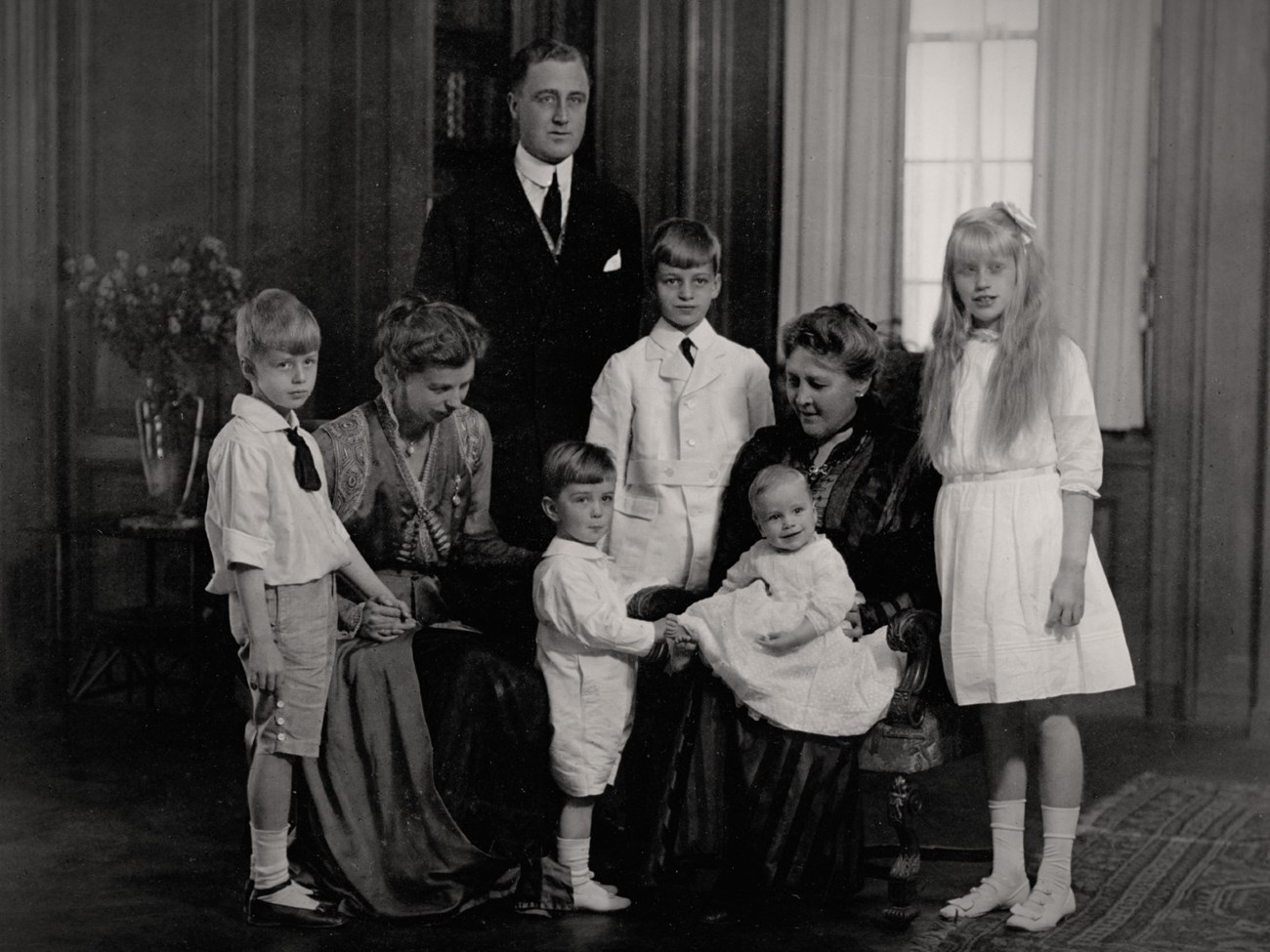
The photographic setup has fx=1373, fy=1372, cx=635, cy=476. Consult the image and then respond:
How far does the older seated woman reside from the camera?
3217 mm

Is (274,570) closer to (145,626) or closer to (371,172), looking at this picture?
(145,626)

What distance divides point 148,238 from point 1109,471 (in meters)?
3.67

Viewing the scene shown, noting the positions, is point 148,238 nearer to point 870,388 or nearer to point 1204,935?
point 870,388

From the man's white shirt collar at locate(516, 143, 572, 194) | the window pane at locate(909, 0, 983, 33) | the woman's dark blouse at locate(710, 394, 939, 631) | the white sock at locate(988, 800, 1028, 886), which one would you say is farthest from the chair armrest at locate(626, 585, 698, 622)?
the window pane at locate(909, 0, 983, 33)

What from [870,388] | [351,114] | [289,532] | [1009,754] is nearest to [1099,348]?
[870,388]

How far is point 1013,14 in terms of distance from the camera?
500cm

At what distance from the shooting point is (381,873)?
319cm

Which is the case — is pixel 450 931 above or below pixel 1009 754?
below

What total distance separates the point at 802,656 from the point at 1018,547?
1.86 feet

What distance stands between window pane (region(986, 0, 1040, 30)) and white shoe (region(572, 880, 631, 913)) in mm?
3453

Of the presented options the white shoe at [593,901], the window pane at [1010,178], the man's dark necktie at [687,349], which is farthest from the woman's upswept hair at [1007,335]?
the window pane at [1010,178]

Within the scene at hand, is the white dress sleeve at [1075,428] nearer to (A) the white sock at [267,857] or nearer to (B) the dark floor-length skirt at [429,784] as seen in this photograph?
(B) the dark floor-length skirt at [429,784]

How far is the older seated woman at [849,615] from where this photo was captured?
127 inches

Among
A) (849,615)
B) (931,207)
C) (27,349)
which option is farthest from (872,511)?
(27,349)
